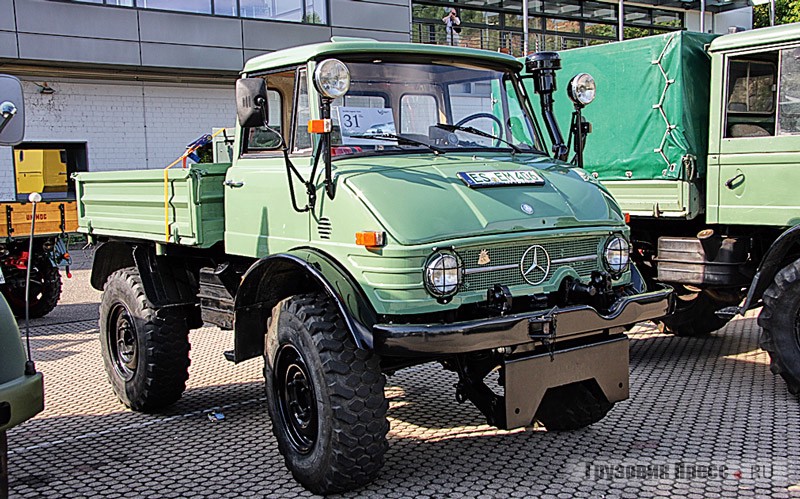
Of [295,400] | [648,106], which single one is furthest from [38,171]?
[295,400]

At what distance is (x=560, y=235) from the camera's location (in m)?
4.84

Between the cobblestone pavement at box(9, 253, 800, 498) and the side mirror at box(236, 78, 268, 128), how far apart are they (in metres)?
2.08

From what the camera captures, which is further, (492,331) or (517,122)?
(517,122)

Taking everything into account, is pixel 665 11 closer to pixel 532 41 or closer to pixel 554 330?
pixel 532 41

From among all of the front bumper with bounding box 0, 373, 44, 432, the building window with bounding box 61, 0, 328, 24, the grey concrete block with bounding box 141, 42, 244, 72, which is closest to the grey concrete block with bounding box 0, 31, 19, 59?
the building window with bounding box 61, 0, 328, 24

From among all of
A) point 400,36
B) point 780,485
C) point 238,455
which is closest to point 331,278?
point 238,455

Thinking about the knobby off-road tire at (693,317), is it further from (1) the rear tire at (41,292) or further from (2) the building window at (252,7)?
(2) the building window at (252,7)

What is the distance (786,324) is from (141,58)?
16.7 m

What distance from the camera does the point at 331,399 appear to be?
449 centimetres

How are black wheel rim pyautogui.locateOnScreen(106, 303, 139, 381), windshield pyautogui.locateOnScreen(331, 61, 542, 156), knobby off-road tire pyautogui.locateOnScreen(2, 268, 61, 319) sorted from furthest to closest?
knobby off-road tire pyautogui.locateOnScreen(2, 268, 61, 319) → black wheel rim pyautogui.locateOnScreen(106, 303, 139, 381) → windshield pyautogui.locateOnScreen(331, 61, 542, 156)

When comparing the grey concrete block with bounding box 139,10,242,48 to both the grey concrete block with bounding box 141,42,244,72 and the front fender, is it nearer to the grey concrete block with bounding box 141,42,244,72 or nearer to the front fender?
the grey concrete block with bounding box 141,42,244,72

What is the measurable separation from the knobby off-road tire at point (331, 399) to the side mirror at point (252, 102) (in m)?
1.02

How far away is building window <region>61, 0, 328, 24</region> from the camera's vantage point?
20125 millimetres

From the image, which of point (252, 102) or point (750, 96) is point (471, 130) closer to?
point (252, 102)
